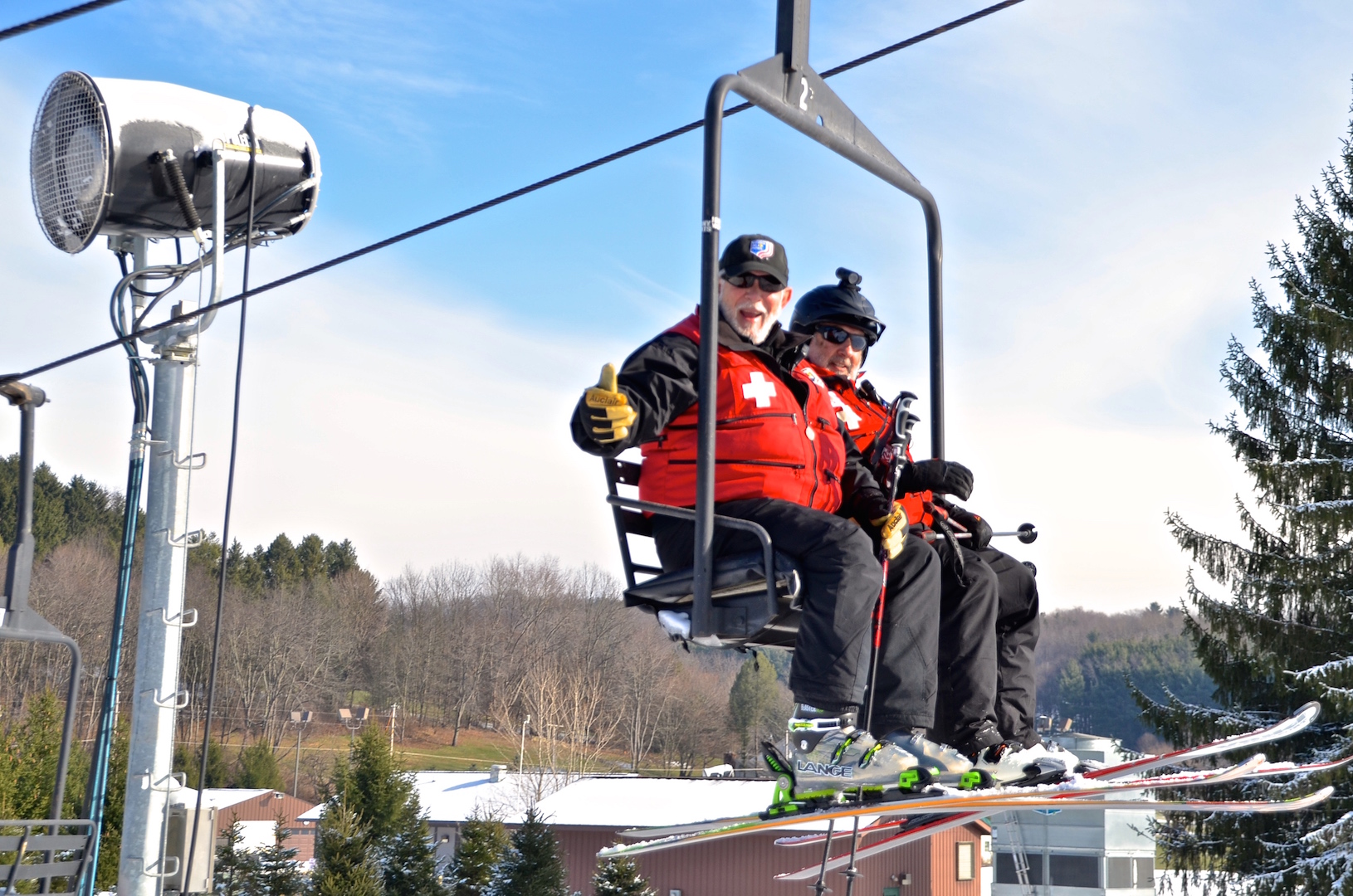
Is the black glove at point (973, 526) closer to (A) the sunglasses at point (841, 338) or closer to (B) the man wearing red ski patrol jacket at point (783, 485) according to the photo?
(B) the man wearing red ski patrol jacket at point (783, 485)

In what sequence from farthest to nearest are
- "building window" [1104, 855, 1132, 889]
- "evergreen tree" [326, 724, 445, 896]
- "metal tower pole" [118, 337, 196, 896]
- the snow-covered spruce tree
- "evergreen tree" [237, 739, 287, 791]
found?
"evergreen tree" [237, 739, 287, 791] → "building window" [1104, 855, 1132, 889] → "evergreen tree" [326, 724, 445, 896] → the snow-covered spruce tree → "metal tower pole" [118, 337, 196, 896]

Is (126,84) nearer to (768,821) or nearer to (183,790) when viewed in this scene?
(183,790)

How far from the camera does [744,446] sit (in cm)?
348

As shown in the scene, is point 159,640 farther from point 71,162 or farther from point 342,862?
point 342,862

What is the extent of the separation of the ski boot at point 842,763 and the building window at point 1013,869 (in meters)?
23.5

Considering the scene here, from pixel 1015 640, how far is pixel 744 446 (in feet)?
4.28

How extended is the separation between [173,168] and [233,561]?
59.2 metres

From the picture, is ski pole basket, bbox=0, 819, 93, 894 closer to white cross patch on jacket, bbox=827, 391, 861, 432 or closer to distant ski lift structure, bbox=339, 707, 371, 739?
white cross patch on jacket, bbox=827, 391, 861, 432

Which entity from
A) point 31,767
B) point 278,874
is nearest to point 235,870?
point 278,874

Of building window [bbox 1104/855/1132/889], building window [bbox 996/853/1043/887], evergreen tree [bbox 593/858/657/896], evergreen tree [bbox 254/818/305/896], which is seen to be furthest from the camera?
building window [bbox 996/853/1043/887]

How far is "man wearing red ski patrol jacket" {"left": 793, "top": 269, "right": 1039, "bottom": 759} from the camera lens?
377 centimetres

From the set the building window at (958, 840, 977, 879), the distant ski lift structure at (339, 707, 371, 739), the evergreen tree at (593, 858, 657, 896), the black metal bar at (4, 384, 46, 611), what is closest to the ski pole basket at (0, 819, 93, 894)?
the black metal bar at (4, 384, 46, 611)

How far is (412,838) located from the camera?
2034 cm

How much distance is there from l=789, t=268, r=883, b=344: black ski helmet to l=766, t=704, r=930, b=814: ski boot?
131 centimetres
